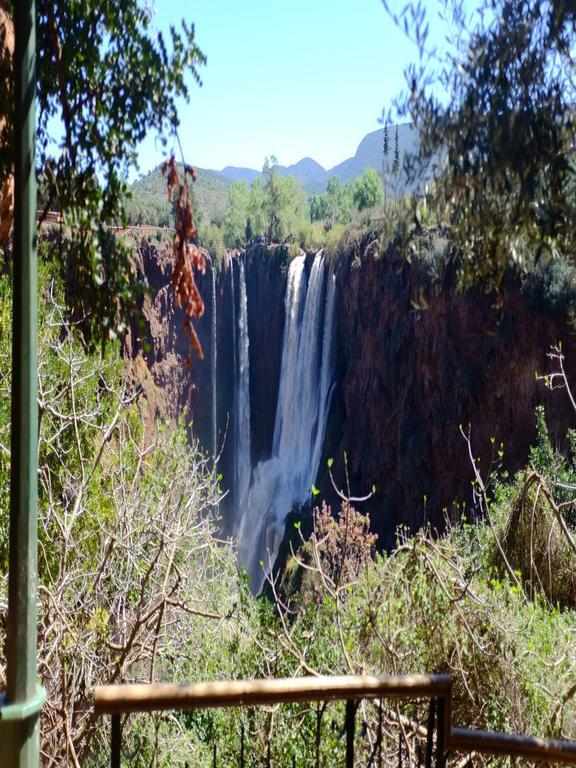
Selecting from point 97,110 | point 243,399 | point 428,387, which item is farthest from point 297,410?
point 97,110

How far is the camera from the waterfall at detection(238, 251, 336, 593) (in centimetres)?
2461

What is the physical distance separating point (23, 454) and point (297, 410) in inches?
917

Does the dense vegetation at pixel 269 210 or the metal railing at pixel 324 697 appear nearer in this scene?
the metal railing at pixel 324 697

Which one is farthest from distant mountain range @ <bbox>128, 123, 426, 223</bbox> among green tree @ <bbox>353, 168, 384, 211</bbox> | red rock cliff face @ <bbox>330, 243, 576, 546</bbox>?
red rock cliff face @ <bbox>330, 243, 576, 546</bbox>

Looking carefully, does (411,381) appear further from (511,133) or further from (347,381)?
(511,133)

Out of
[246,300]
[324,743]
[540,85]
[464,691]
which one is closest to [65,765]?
[324,743]

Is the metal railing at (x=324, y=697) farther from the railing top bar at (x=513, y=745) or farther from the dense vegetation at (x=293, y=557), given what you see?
A: the dense vegetation at (x=293, y=557)

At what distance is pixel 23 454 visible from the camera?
2.01 m

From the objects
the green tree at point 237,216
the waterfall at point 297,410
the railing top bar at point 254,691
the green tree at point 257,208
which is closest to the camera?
the railing top bar at point 254,691

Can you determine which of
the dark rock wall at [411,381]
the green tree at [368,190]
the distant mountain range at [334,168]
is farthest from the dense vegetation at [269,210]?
the distant mountain range at [334,168]

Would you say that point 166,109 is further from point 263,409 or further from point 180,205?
point 263,409

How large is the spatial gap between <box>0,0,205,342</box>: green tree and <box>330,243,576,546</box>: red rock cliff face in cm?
1368

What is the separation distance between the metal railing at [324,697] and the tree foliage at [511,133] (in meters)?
1.47

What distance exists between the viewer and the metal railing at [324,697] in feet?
6.45
